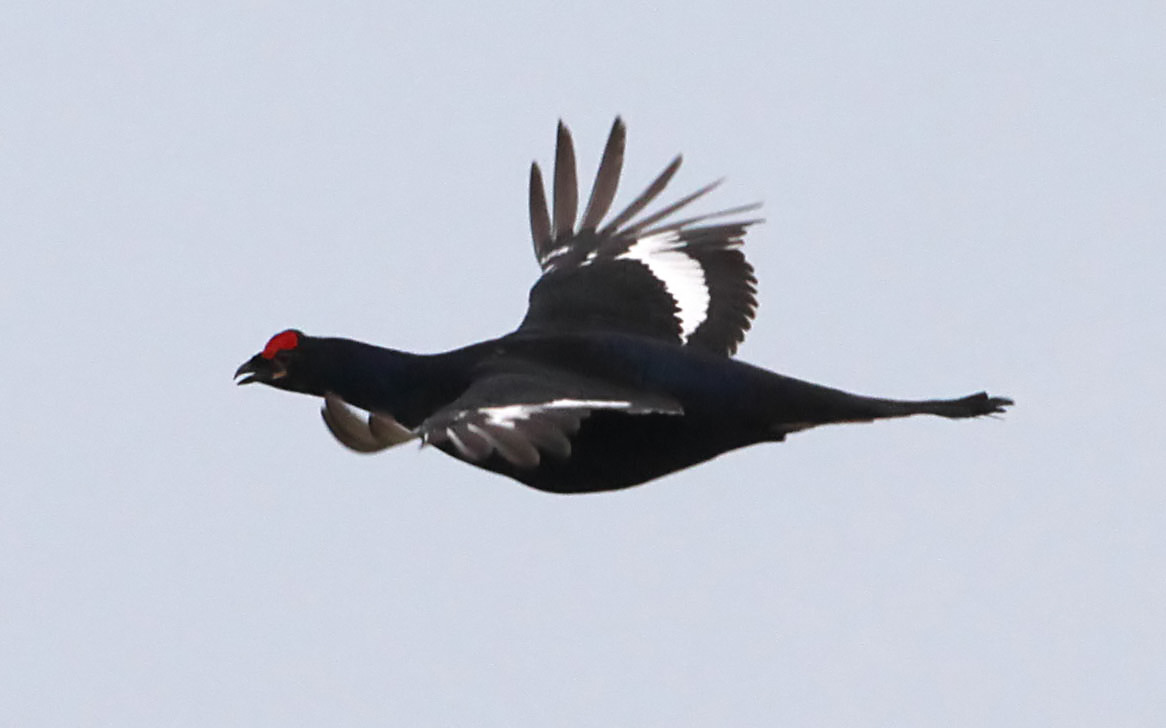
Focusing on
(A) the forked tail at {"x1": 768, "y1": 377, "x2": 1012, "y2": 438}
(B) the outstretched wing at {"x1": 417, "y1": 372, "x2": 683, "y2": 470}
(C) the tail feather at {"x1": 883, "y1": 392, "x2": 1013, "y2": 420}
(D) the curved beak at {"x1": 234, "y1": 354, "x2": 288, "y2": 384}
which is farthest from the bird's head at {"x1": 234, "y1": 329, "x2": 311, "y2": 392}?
(C) the tail feather at {"x1": 883, "y1": 392, "x2": 1013, "y2": 420}

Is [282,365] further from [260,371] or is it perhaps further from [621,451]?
[621,451]

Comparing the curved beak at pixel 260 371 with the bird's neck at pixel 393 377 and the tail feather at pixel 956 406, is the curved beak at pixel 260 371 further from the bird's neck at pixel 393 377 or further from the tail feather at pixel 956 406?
the tail feather at pixel 956 406

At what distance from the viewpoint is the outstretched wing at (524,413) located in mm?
7691

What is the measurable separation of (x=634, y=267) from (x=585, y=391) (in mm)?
2189

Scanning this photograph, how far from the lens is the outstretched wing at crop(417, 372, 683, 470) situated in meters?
7.69

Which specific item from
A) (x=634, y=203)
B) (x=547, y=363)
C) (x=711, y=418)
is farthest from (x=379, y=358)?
(x=634, y=203)

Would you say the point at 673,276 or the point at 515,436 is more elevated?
the point at 673,276

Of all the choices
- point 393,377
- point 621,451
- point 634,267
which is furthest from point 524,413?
point 634,267

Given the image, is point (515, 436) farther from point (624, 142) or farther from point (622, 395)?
point (624, 142)

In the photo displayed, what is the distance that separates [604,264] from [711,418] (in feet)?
6.16

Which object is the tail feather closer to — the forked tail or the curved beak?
the forked tail

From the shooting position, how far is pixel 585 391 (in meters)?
8.48

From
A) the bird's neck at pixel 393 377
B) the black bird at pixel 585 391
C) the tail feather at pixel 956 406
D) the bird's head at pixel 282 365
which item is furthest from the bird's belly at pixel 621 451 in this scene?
the bird's head at pixel 282 365

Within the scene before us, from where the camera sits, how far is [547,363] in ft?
29.2
